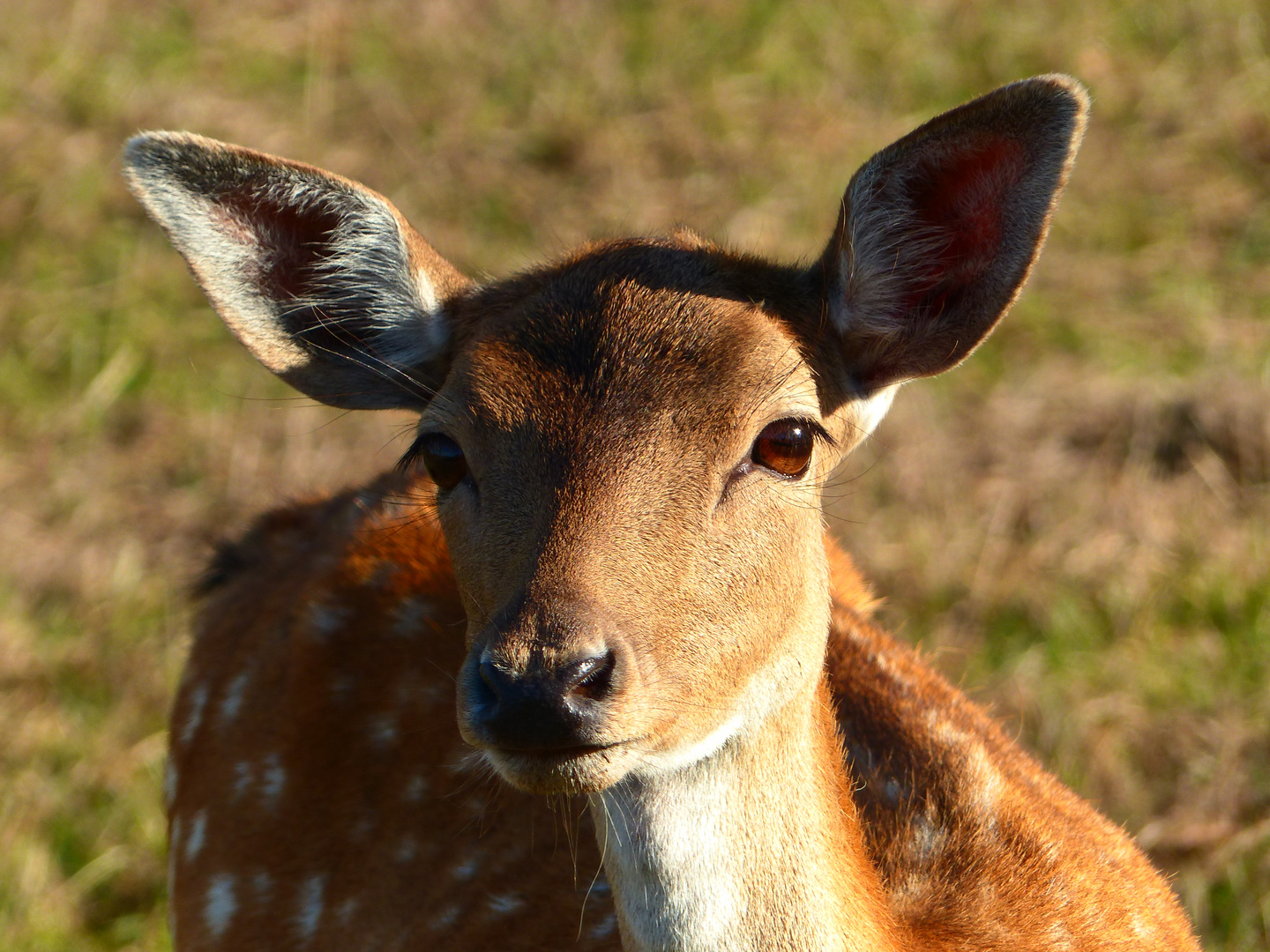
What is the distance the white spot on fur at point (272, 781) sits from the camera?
3871 mm

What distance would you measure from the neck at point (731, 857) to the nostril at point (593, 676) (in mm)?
364

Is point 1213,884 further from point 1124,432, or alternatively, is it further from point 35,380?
point 35,380

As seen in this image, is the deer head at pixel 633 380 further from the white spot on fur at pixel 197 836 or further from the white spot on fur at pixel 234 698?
the white spot on fur at pixel 197 836

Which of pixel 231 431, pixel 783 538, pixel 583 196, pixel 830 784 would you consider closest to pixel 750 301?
pixel 783 538

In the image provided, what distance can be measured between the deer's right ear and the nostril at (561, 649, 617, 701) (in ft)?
3.55

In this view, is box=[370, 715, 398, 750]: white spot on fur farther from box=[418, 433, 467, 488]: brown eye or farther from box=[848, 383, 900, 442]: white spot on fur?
box=[848, 383, 900, 442]: white spot on fur

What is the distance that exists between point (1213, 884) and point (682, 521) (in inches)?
101

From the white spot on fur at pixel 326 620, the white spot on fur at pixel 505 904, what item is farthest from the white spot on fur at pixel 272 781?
the white spot on fur at pixel 505 904

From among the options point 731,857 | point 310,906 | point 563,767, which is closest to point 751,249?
point 310,906

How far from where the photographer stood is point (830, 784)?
2785 millimetres

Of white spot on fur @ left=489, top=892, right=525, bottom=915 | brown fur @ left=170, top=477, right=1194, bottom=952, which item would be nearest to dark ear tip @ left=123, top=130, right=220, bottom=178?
brown fur @ left=170, top=477, right=1194, bottom=952

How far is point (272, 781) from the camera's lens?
3.89 metres

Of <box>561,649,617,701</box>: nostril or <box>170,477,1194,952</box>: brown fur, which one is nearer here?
<box>561,649,617,701</box>: nostril

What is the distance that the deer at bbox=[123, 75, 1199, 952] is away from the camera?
246 centimetres
